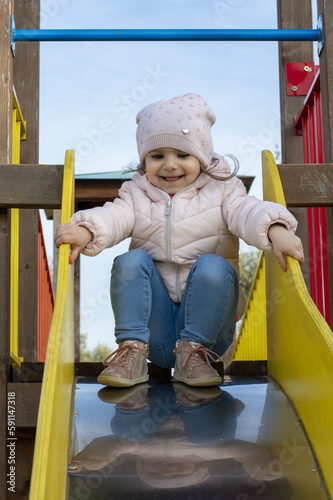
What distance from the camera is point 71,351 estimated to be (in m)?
2.03

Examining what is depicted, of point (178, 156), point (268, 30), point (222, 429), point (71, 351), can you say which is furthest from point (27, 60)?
point (222, 429)

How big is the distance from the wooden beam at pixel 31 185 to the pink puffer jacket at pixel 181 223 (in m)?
0.18

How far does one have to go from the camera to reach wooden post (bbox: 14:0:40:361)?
12.4 feet

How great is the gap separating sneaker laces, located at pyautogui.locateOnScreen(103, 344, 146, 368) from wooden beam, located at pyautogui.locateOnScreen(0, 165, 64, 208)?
1.80ft

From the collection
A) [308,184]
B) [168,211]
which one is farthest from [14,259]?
[308,184]

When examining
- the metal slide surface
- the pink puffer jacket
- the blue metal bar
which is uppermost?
the blue metal bar

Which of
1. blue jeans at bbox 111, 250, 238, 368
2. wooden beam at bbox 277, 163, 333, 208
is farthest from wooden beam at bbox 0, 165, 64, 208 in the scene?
wooden beam at bbox 277, 163, 333, 208

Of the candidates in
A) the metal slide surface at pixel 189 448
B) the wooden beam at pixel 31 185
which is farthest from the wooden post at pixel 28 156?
the metal slide surface at pixel 189 448

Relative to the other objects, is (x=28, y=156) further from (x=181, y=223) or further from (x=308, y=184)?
(x=308, y=184)

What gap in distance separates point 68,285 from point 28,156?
216 cm

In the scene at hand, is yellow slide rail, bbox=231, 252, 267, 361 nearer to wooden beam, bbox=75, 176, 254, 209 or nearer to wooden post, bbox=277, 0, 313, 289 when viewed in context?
wooden post, bbox=277, 0, 313, 289

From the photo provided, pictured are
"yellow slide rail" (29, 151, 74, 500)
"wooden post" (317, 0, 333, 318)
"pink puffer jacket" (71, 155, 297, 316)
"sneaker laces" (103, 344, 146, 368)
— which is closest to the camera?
"yellow slide rail" (29, 151, 74, 500)

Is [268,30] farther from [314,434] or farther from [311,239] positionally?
[314,434]

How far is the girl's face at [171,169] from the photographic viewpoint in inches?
96.8
